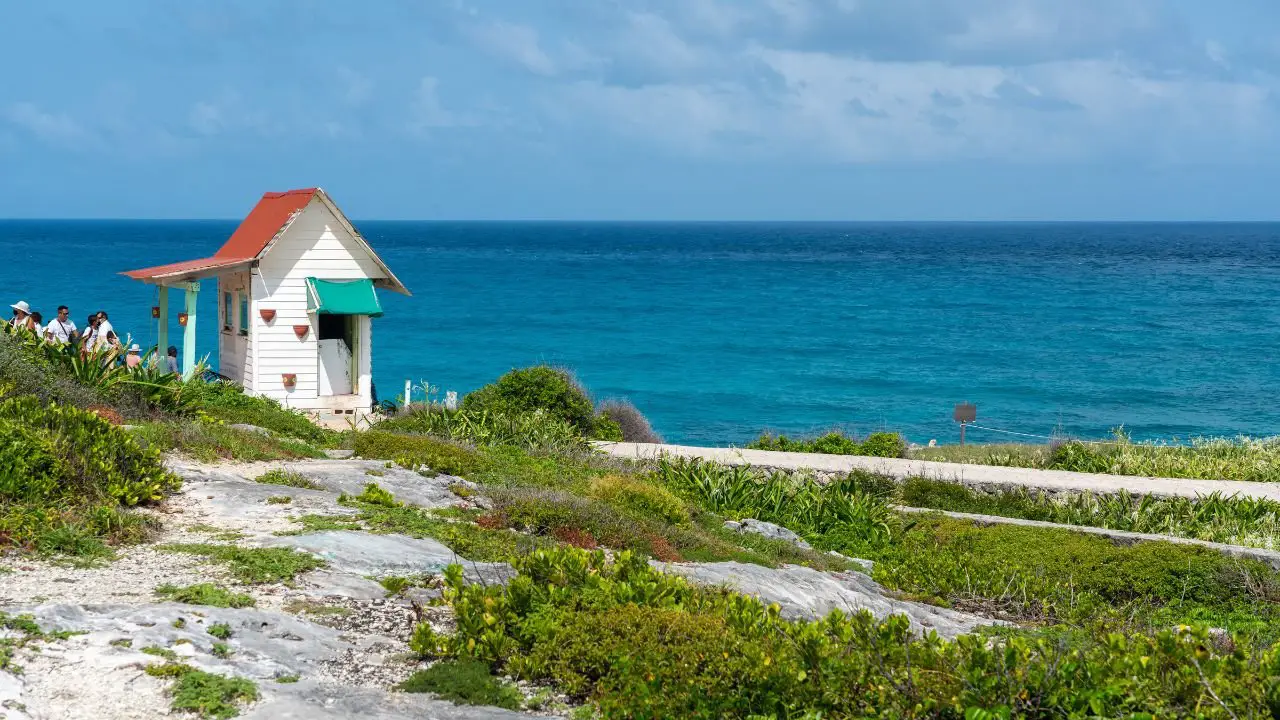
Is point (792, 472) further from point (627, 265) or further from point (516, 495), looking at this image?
point (627, 265)

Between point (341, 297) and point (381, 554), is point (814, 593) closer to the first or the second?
point (381, 554)

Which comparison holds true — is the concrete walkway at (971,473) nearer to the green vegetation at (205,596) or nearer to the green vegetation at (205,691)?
the green vegetation at (205,596)

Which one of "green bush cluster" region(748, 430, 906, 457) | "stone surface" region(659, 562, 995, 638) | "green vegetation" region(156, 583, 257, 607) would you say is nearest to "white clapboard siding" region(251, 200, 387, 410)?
"green bush cluster" region(748, 430, 906, 457)

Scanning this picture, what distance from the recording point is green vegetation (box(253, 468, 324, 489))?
1214cm

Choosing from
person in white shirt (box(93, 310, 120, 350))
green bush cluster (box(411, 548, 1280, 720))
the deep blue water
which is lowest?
the deep blue water

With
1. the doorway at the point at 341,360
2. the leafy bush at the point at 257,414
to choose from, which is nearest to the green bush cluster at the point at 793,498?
the leafy bush at the point at 257,414

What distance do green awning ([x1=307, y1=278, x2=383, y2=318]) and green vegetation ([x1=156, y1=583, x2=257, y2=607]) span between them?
1454 cm

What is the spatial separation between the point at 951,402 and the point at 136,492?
3976cm

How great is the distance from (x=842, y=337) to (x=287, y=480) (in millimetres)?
57007

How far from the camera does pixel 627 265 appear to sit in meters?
130

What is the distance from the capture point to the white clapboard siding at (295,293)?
876 inches

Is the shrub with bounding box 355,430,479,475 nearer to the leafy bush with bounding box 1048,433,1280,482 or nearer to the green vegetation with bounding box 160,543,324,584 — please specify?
the green vegetation with bounding box 160,543,324,584

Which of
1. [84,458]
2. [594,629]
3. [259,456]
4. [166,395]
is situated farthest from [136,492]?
[166,395]

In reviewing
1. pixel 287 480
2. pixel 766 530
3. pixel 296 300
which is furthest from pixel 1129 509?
pixel 296 300
